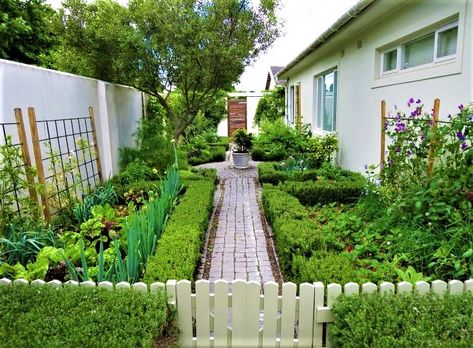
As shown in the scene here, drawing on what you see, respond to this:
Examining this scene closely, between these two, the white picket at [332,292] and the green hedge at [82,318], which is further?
the white picket at [332,292]

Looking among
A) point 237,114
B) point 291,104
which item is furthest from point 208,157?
point 237,114

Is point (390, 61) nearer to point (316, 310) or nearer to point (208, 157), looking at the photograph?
point (316, 310)

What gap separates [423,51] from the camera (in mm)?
4621

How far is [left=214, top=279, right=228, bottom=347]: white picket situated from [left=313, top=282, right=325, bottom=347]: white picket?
23.3 inches

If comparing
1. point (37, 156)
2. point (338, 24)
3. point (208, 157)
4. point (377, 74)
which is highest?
point (338, 24)

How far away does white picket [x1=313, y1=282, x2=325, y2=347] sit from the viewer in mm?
2303

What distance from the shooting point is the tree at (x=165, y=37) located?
662cm

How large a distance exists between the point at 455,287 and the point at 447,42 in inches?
118

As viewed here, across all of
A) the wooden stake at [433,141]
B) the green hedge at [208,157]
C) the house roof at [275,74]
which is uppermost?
the house roof at [275,74]

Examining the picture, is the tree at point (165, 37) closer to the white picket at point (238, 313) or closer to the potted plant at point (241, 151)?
the potted plant at point (241, 151)

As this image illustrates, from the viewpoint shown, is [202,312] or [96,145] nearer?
[202,312]

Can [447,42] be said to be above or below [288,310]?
above

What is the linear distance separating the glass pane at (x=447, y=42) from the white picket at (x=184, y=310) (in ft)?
12.3

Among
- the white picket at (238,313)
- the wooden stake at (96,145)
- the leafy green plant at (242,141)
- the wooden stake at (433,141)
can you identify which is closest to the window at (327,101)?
the leafy green plant at (242,141)
